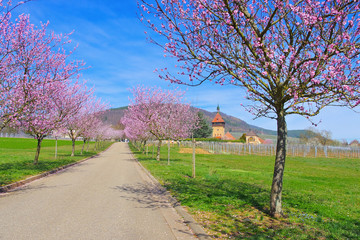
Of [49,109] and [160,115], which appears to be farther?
[160,115]

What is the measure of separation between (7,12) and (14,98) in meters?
3.50

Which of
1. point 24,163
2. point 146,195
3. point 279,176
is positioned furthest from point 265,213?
point 24,163

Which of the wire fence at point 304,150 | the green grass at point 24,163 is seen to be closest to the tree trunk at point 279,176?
the green grass at point 24,163

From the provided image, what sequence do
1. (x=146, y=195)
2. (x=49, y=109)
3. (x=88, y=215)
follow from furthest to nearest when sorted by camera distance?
(x=49, y=109)
(x=146, y=195)
(x=88, y=215)

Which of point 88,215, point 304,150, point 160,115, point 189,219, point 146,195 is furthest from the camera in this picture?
point 304,150

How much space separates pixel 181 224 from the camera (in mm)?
5984

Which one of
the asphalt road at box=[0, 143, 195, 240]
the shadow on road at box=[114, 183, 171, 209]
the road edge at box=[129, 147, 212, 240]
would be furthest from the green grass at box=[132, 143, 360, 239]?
the asphalt road at box=[0, 143, 195, 240]

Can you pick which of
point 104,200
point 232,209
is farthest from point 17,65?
point 232,209

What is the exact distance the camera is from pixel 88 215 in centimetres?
642

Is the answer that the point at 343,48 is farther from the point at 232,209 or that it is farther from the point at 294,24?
the point at 232,209

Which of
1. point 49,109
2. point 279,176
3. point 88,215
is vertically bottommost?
point 88,215

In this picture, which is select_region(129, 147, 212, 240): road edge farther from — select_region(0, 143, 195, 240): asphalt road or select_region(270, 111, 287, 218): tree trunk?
select_region(270, 111, 287, 218): tree trunk

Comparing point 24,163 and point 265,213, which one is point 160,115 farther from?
point 265,213

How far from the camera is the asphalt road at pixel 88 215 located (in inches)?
201
